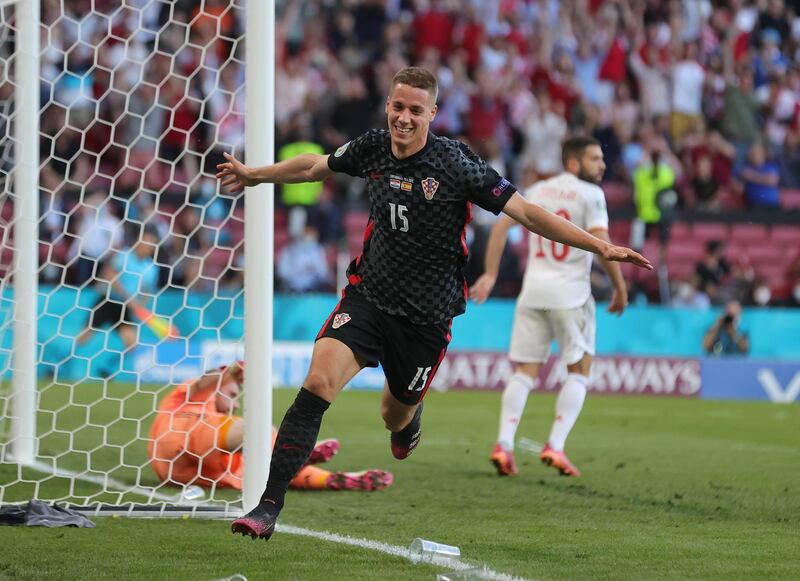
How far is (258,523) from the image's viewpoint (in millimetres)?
5008

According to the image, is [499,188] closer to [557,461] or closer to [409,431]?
[409,431]

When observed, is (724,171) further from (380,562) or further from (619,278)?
(380,562)

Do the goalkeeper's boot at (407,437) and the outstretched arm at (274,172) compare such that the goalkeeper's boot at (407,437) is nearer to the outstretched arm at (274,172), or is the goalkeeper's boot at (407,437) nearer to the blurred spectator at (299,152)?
the outstretched arm at (274,172)

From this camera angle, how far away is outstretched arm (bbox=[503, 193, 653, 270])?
5.25 meters

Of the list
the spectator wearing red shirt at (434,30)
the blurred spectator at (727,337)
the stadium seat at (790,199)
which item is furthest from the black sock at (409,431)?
the stadium seat at (790,199)

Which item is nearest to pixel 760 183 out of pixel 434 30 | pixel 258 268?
pixel 434 30

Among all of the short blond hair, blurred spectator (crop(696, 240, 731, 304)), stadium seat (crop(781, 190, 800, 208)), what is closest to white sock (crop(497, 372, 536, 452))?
the short blond hair

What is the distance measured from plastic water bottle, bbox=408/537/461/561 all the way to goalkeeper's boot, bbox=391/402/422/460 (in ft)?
4.70

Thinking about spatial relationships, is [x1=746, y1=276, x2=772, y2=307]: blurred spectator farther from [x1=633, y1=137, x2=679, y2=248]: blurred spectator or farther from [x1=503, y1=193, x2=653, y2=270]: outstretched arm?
[x1=503, y1=193, x2=653, y2=270]: outstretched arm

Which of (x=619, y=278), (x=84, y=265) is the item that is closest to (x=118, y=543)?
(x=619, y=278)

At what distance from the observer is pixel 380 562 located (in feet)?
16.7

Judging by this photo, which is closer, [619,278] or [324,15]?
[619,278]

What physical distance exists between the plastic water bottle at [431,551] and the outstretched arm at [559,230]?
1.34 m

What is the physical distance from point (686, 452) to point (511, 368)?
22.1ft
